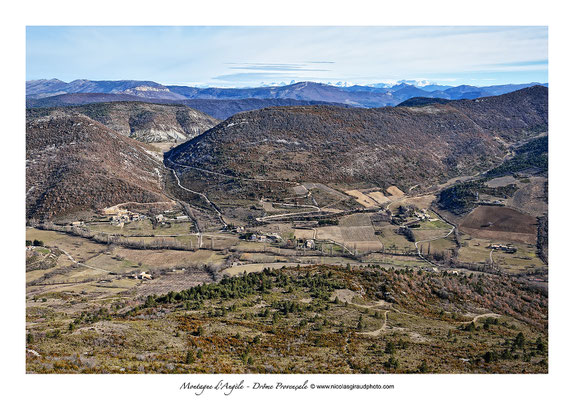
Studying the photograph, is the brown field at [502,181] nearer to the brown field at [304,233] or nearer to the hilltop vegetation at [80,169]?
the brown field at [304,233]

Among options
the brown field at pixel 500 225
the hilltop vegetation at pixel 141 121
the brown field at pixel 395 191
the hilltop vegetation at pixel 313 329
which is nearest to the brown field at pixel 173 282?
the hilltop vegetation at pixel 313 329

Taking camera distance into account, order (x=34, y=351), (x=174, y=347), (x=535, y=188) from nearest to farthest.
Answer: (x=34, y=351) < (x=174, y=347) < (x=535, y=188)

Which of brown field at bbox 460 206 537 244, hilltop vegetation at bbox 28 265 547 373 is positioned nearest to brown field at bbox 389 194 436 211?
brown field at bbox 460 206 537 244

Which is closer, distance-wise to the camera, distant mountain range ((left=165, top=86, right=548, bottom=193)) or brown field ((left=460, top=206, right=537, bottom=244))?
brown field ((left=460, top=206, right=537, bottom=244))

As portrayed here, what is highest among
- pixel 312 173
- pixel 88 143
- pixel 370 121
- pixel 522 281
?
pixel 370 121

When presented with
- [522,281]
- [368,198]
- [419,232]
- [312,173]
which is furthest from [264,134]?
[522,281]

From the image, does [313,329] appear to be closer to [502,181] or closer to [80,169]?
[80,169]

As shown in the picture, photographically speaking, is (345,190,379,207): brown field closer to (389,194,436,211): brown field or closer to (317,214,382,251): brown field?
(389,194,436,211): brown field

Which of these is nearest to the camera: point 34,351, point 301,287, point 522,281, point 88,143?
point 34,351

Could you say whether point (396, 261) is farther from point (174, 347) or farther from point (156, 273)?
point (174, 347)
